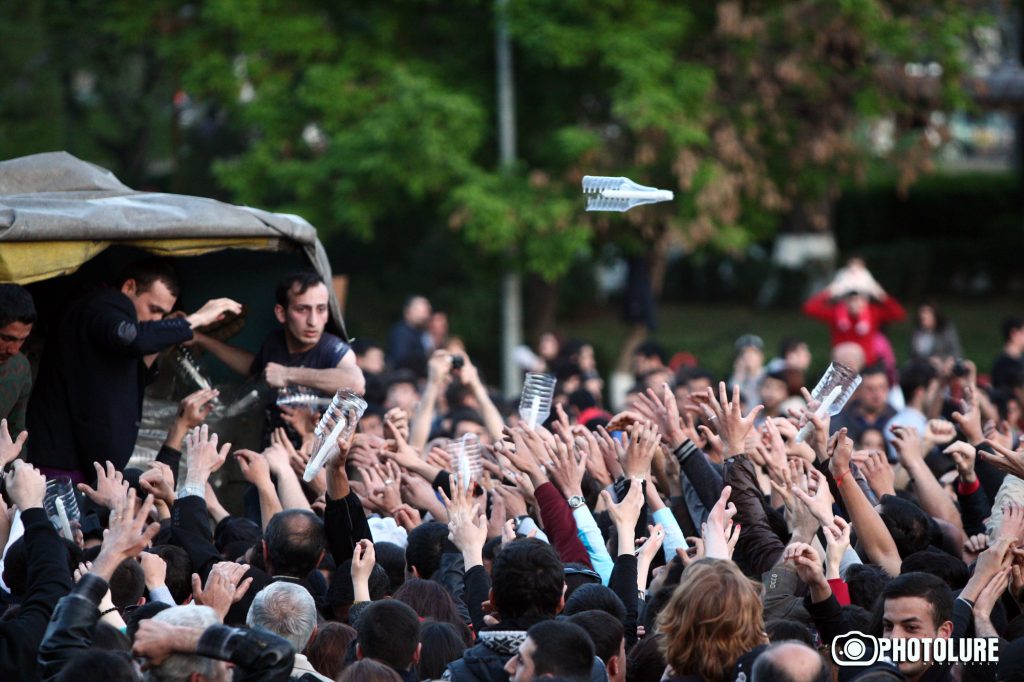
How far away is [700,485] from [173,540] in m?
2.08

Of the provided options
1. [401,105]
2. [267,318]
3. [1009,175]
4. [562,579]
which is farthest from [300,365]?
[1009,175]

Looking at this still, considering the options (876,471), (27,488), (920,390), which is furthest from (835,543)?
(920,390)

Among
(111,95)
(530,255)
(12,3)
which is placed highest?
(12,3)

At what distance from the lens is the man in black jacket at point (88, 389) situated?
6.99 m

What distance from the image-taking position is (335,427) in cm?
597

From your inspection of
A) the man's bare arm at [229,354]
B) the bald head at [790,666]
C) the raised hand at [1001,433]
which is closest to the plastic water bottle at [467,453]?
the man's bare arm at [229,354]

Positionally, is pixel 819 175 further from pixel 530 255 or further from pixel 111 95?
pixel 111 95

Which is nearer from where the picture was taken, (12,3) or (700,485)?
(700,485)

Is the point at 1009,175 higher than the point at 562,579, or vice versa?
the point at 562,579

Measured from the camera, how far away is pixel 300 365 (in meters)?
7.64

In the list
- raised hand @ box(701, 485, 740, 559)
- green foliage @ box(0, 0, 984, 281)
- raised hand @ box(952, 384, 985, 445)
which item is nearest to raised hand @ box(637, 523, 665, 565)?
raised hand @ box(701, 485, 740, 559)

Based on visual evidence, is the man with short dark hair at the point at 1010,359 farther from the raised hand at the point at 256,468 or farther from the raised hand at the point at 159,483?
the raised hand at the point at 159,483

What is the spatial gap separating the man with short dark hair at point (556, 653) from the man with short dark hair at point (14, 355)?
3.17 meters

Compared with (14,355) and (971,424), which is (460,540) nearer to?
(14,355)
